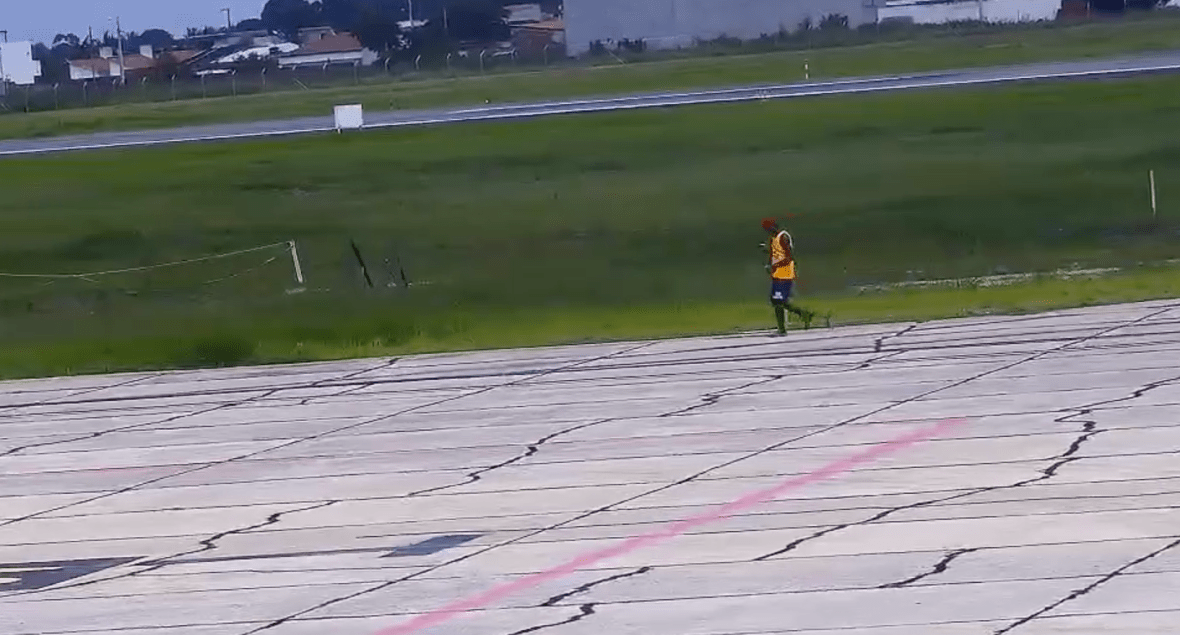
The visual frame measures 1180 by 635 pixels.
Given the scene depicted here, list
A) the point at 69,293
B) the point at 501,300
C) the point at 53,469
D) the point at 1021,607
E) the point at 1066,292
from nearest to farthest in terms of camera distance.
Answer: the point at 1021,607
the point at 53,469
the point at 1066,292
the point at 501,300
the point at 69,293

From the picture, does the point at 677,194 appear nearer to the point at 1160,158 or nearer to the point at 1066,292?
the point at 1160,158

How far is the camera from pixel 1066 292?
30.5 m

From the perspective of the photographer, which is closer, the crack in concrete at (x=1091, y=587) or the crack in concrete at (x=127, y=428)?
the crack in concrete at (x=1091, y=587)

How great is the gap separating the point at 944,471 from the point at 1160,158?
32.4 metres

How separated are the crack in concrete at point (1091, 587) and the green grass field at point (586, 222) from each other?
16.3 m

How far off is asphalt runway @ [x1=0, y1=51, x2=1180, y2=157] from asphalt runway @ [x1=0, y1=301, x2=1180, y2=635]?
38.1 meters

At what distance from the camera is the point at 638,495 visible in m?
16.0

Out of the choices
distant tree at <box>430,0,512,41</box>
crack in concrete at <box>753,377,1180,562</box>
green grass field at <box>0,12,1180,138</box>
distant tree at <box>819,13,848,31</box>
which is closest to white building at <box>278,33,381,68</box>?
distant tree at <box>430,0,512,41</box>

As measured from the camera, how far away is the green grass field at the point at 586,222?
3197 centimetres

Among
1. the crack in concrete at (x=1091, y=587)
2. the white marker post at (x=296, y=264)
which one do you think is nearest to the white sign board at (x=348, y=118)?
the white marker post at (x=296, y=264)

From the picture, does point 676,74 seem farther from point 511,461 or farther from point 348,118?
point 511,461

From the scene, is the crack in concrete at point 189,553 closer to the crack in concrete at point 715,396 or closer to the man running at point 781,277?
the crack in concrete at point 715,396

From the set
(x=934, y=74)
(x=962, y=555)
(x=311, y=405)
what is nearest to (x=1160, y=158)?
(x=934, y=74)

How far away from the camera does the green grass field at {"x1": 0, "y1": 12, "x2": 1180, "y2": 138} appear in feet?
245
